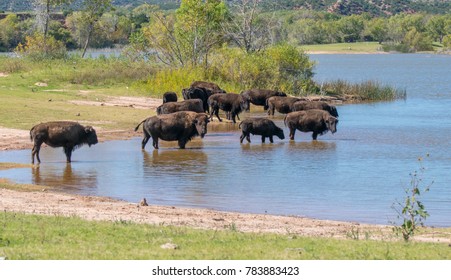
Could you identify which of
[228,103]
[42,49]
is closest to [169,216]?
[228,103]

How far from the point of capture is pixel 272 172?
22.0 meters

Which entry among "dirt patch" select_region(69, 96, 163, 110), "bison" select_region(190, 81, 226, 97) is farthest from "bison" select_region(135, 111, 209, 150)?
"bison" select_region(190, 81, 226, 97)

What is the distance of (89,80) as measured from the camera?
44.2 meters

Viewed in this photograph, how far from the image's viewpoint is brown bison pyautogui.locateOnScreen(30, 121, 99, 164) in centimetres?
2164

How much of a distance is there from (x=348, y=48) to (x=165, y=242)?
131 m

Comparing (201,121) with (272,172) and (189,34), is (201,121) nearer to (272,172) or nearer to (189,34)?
(272,172)

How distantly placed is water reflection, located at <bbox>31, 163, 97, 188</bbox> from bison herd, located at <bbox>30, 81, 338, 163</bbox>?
2.66ft

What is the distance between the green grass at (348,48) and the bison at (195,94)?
320ft

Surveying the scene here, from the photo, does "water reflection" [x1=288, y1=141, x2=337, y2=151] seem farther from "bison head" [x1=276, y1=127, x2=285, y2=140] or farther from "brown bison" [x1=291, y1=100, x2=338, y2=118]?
"brown bison" [x1=291, y1=100, x2=338, y2=118]

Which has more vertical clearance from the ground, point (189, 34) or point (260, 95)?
point (189, 34)

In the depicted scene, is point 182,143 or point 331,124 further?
point 331,124

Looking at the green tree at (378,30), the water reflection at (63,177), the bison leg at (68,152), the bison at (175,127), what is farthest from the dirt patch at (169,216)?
the green tree at (378,30)

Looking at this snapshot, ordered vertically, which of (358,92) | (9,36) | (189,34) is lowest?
(358,92)

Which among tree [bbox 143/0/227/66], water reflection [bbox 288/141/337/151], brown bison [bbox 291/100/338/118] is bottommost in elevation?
water reflection [bbox 288/141/337/151]
